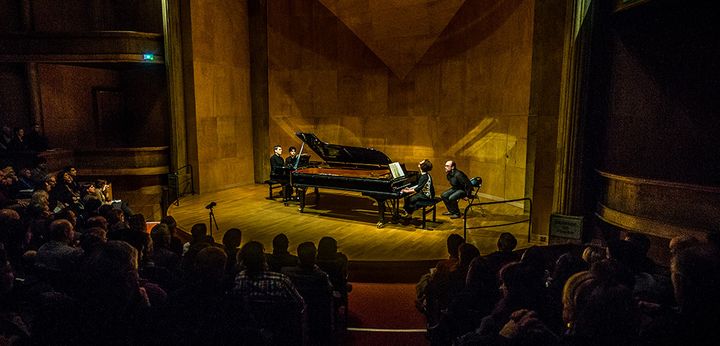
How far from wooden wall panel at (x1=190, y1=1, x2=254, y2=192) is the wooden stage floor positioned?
124 cm

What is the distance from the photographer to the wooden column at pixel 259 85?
473 inches

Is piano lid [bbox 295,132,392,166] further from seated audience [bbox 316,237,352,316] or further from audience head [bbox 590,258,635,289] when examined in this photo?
audience head [bbox 590,258,635,289]

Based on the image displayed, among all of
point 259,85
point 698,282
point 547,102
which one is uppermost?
point 259,85

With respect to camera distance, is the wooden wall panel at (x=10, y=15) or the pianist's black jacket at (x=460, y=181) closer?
the pianist's black jacket at (x=460, y=181)

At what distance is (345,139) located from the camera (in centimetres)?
1219

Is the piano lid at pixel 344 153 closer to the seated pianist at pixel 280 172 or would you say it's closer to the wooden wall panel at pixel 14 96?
the seated pianist at pixel 280 172

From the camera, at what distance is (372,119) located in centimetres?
1191

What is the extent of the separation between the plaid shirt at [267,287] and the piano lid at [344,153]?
17.5 ft

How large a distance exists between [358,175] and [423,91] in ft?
13.2

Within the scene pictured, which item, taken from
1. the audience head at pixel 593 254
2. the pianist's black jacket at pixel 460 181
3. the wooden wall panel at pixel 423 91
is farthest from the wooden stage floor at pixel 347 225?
the audience head at pixel 593 254

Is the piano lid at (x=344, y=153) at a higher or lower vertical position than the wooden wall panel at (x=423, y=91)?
lower

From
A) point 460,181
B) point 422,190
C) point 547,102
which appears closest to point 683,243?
point 547,102

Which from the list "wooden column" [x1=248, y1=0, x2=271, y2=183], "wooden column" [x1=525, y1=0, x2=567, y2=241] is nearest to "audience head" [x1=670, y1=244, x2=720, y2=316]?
"wooden column" [x1=525, y1=0, x2=567, y2=241]

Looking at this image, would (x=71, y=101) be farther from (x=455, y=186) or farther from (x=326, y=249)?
(x=326, y=249)
